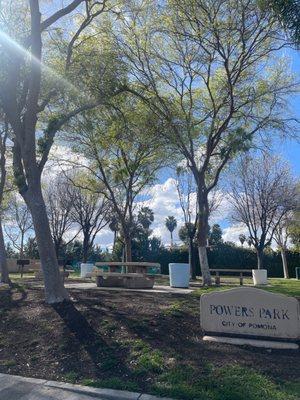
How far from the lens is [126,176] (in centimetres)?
2309

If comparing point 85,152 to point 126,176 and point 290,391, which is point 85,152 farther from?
point 290,391

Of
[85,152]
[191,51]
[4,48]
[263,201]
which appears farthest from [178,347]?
[263,201]

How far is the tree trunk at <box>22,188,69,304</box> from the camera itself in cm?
949

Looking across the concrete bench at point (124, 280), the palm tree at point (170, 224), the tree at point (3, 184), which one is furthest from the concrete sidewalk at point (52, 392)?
the palm tree at point (170, 224)

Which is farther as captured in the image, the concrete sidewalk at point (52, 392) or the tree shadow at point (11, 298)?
the tree shadow at point (11, 298)

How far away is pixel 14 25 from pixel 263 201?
21.3 m

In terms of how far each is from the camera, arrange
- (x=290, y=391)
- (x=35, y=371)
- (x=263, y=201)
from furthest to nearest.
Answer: (x=263, y=201) < (x=35, y=371) < (x=290, y=391)

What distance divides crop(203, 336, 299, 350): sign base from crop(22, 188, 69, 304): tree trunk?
3.56 meters

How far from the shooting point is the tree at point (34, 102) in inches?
377

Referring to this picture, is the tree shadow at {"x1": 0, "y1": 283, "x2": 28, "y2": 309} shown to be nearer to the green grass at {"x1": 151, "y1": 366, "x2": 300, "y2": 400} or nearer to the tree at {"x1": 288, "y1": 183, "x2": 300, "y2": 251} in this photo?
the green grass at {"x1": 151, "y1": 366, "x2": 300, "y2": 400}

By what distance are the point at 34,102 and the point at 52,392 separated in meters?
6.39

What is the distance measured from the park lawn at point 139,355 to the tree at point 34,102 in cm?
125

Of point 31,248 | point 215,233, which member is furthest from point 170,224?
point 31,248

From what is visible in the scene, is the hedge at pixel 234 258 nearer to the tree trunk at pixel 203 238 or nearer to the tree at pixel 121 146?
the tree at pixel 121 146
